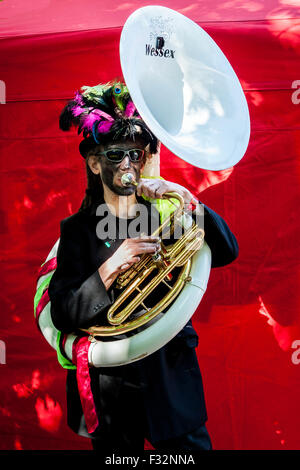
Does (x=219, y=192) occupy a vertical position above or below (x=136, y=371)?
above

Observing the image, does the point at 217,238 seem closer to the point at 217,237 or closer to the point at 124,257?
the point at 217,237

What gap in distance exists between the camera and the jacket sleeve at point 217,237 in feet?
7.34

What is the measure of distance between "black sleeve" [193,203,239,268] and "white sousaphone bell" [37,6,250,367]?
0.15ft

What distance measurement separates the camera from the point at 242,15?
2988 mm

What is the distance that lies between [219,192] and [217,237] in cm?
90

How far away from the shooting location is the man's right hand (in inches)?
83.4

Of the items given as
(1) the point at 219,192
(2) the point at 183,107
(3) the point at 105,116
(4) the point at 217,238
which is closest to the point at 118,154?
(3) the point at 105,116

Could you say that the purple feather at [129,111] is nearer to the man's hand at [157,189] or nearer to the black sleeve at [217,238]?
the man's hand at [157,189]

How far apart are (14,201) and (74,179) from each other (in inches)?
15.3

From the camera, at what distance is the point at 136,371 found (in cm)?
227

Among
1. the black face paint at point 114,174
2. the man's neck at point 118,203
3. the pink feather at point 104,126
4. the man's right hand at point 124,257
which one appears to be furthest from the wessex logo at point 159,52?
the man's right hand at point 124,257

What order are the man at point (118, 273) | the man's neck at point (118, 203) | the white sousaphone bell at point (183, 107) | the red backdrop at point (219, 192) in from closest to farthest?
the white sousaphone bell at point (183, 107) < the man at point (118, 273) < the man's neck at point (118, 203) < the red backdrop at point (219, 192)
